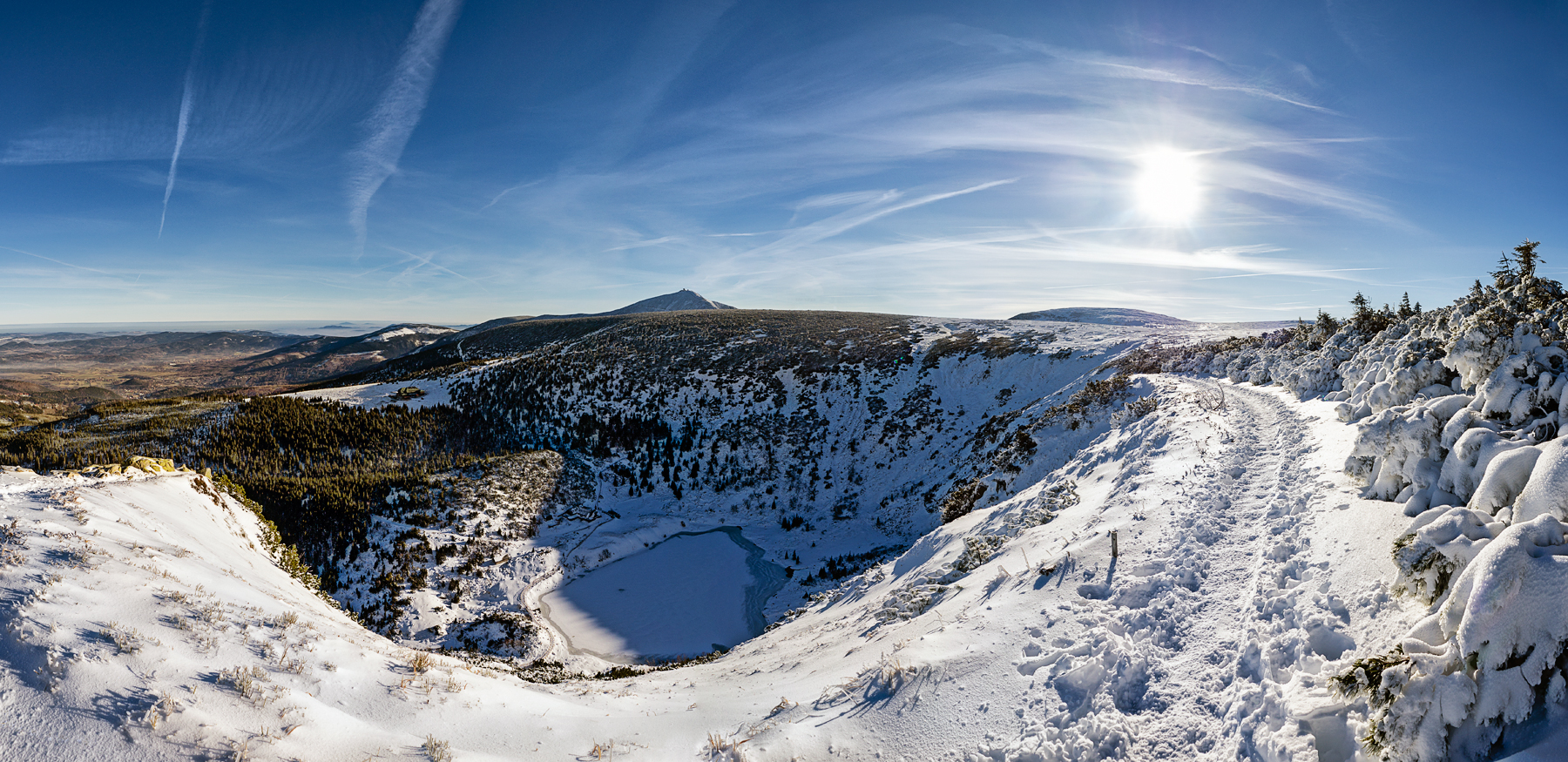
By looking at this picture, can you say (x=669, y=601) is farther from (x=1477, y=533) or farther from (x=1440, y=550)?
(x=1477, y=533)

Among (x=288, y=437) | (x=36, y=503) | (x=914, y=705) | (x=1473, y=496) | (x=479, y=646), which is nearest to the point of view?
(x=1473, y=496)

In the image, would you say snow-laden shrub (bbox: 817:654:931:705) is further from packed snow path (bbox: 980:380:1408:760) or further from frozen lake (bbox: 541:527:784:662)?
frozen lake (bbox: 541:527:784:662)

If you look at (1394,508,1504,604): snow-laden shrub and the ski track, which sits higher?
(1394,508,1504,604): snow-laden shrub

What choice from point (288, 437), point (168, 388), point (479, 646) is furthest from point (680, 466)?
point (168, 388)

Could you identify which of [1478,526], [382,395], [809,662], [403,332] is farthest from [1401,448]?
[403,332]

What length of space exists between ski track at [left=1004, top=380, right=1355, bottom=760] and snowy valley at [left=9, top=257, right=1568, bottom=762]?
0.12 ft

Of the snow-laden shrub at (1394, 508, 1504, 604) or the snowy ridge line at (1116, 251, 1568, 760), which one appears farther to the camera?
the snow-laden shrub at (1394, 508, 1504, 604)

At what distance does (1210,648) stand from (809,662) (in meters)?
5.75

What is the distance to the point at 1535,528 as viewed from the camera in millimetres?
4133

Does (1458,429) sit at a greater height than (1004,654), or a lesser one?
greater

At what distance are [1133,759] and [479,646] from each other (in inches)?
701

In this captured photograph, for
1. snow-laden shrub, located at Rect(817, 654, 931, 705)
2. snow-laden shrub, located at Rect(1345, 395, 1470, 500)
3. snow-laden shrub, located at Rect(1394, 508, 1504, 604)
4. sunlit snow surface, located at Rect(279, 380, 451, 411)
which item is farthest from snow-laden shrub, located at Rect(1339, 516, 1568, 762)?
sunlit snow surface, located at Rect(279, 380, 451, 411)

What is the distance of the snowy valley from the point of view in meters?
4.42

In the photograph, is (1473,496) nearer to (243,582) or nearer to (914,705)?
(914,705)
